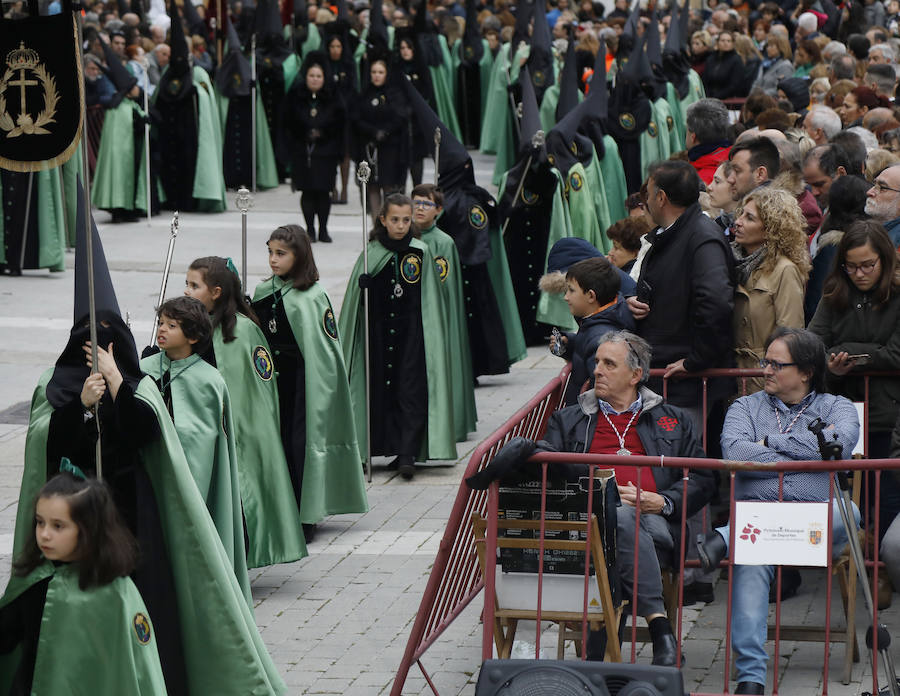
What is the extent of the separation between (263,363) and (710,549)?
8.44ft

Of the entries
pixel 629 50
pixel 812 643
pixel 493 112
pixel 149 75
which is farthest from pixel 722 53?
pixel 812 643

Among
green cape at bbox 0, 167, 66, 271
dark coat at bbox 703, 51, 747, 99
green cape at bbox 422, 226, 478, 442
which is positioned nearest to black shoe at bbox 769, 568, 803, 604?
green cape at bbox 422, 226, 478, 442

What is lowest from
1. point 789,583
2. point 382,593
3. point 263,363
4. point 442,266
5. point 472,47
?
point 382,593

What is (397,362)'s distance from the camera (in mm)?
9992

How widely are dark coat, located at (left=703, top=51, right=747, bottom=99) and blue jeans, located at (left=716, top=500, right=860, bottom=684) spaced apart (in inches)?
609

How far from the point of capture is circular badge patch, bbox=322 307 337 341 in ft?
28.5

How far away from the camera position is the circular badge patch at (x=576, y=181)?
13633 mm

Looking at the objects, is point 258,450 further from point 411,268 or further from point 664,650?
point 664,650

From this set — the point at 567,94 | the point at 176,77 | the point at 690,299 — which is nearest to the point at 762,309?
the point at 690,299

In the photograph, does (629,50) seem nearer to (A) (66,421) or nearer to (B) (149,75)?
(B) (149,75)

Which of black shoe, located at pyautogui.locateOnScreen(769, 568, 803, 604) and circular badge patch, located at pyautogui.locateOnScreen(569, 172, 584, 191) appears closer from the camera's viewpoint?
black shoe, located at pyautogui.locateOnScreen(769, 568, 803, 604)

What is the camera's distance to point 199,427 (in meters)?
6.69

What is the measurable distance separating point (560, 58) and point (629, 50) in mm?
1697

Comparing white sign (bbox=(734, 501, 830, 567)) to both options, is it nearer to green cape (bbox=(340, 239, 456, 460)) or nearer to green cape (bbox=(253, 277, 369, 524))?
green cape (bbox=(253, 277, 369, 524))
